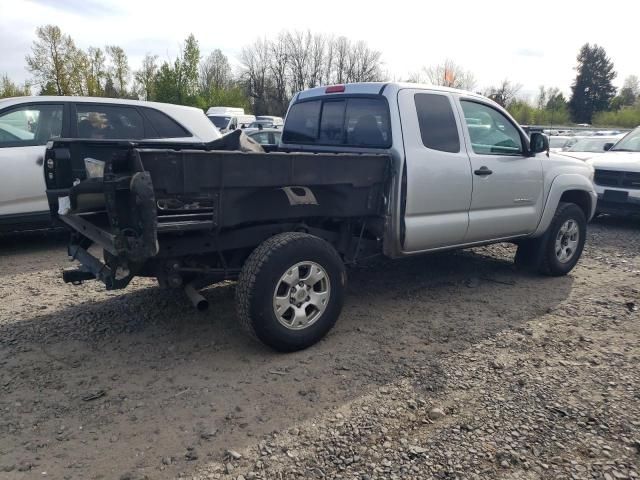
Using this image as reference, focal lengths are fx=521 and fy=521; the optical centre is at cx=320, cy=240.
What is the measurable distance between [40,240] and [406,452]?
6.39 meters

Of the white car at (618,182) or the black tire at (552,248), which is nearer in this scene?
the black tire at (552,248)

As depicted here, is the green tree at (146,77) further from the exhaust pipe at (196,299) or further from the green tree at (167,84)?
the exhaust pipe at (196,299)

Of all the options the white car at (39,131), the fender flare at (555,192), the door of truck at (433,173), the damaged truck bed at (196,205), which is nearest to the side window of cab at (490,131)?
the door of truck at (433,173)

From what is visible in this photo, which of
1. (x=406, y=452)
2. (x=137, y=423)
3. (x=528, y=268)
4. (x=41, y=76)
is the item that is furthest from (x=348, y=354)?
(x=41, y=76)

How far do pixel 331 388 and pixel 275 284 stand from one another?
30.6 inches

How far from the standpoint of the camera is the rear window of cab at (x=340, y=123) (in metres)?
4.50

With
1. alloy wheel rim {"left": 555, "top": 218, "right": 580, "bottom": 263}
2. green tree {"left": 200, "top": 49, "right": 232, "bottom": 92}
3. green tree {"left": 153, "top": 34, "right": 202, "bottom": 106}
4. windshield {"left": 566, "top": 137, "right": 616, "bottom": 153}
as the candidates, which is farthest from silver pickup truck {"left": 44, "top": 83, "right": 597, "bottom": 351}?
green tree {"left": 200, "top": 49, "right": 232, "bottom": 92}

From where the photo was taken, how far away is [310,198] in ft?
12.7

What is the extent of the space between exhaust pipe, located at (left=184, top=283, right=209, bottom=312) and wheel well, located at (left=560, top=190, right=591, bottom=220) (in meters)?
4.40

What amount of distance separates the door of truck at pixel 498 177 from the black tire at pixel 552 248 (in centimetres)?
33

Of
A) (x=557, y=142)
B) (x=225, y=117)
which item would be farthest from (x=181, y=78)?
(x=557, y=142)

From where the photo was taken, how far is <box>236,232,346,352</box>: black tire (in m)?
3.49

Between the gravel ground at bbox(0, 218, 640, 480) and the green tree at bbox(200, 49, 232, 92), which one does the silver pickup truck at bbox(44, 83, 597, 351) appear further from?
the green tree at bbox(200, 49, 232, 92)

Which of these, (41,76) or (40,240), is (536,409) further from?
(41,76)
